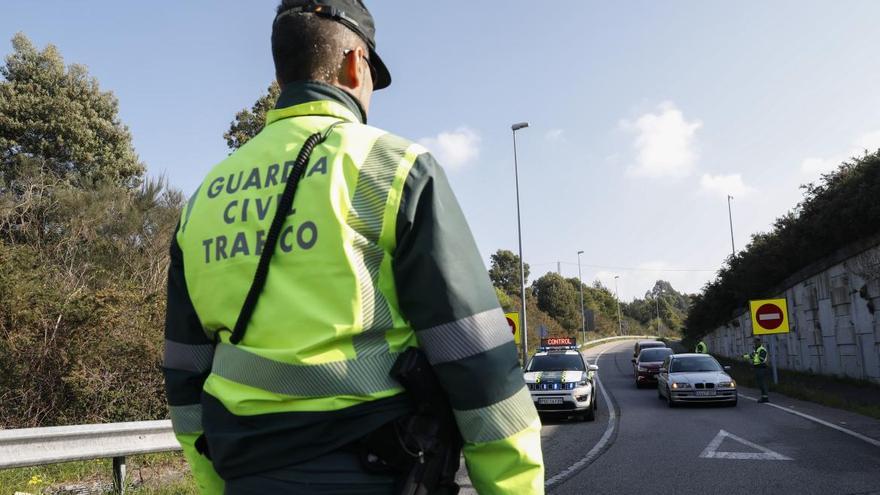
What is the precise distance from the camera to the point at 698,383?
53.4 feet

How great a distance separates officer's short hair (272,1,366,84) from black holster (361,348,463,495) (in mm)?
850

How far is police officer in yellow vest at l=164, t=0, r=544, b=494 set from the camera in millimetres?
1487

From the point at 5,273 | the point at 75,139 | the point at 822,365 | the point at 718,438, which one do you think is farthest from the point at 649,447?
the point at 75,139

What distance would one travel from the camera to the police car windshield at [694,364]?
1750 cm

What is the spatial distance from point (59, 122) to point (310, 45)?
22.9 meters

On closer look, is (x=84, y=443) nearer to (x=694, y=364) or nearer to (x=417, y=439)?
(x=417, y=439)

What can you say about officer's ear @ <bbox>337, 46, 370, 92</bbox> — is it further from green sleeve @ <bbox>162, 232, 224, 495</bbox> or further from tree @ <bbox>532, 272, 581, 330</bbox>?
tree @ <bbox>532, 272, 581, 330</bbox>

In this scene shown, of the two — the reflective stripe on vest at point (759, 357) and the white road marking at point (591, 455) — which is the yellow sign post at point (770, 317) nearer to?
the reflective stripe on vest at point (759, 357)

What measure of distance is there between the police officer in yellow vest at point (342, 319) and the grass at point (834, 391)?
14.2 m

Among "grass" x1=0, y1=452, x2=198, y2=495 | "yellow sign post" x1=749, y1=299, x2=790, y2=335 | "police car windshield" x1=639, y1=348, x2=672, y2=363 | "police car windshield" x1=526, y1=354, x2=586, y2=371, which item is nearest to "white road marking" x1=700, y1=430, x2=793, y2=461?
"police car windshield" x1=526, y1=354, x2=586, y2=371

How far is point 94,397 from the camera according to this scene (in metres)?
8.88

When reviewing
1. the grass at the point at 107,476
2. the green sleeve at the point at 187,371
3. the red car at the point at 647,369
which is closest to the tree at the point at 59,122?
the grass at the point at 107,476

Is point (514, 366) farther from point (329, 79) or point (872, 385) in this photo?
point (872, 385)

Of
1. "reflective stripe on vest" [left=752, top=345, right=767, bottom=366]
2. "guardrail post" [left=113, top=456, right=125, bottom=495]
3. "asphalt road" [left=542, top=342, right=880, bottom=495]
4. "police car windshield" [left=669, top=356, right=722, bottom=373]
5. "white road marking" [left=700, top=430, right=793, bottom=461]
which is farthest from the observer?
"police car windshield" [left=669, top=356, right=722, bottom=373]
